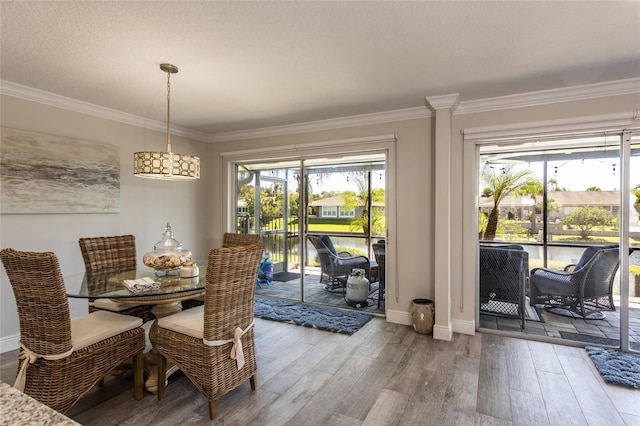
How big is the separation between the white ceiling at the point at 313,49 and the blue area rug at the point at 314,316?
243 centimetres

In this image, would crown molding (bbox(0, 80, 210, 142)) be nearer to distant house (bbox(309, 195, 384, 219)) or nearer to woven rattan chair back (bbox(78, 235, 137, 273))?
woven rattan chair back (bbox(78, 235, 137, 273))

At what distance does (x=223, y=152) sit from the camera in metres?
5.21

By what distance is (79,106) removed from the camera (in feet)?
12.0

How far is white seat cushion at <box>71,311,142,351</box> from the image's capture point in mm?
2153

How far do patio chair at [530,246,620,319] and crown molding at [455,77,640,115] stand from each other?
1.45 metres

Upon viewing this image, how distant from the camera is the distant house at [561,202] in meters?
3.25

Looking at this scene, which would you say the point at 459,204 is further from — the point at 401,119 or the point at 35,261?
the point at 35,261

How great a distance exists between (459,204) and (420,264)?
0.79m

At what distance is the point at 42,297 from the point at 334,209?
3.26 metres

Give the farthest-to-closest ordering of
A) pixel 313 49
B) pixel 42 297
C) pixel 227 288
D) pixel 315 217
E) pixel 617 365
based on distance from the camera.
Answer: pixel 315 217
pixel 617 365
pixel 313 49
pixel 227 288
pixel 42 297

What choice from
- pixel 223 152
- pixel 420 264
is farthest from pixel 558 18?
pixel 223 152

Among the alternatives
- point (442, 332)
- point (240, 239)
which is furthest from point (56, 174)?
point (442, 332)

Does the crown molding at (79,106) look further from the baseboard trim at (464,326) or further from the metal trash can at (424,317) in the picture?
the baseboard trim at (464,326)

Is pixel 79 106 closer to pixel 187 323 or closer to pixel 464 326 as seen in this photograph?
pixel 187 323
